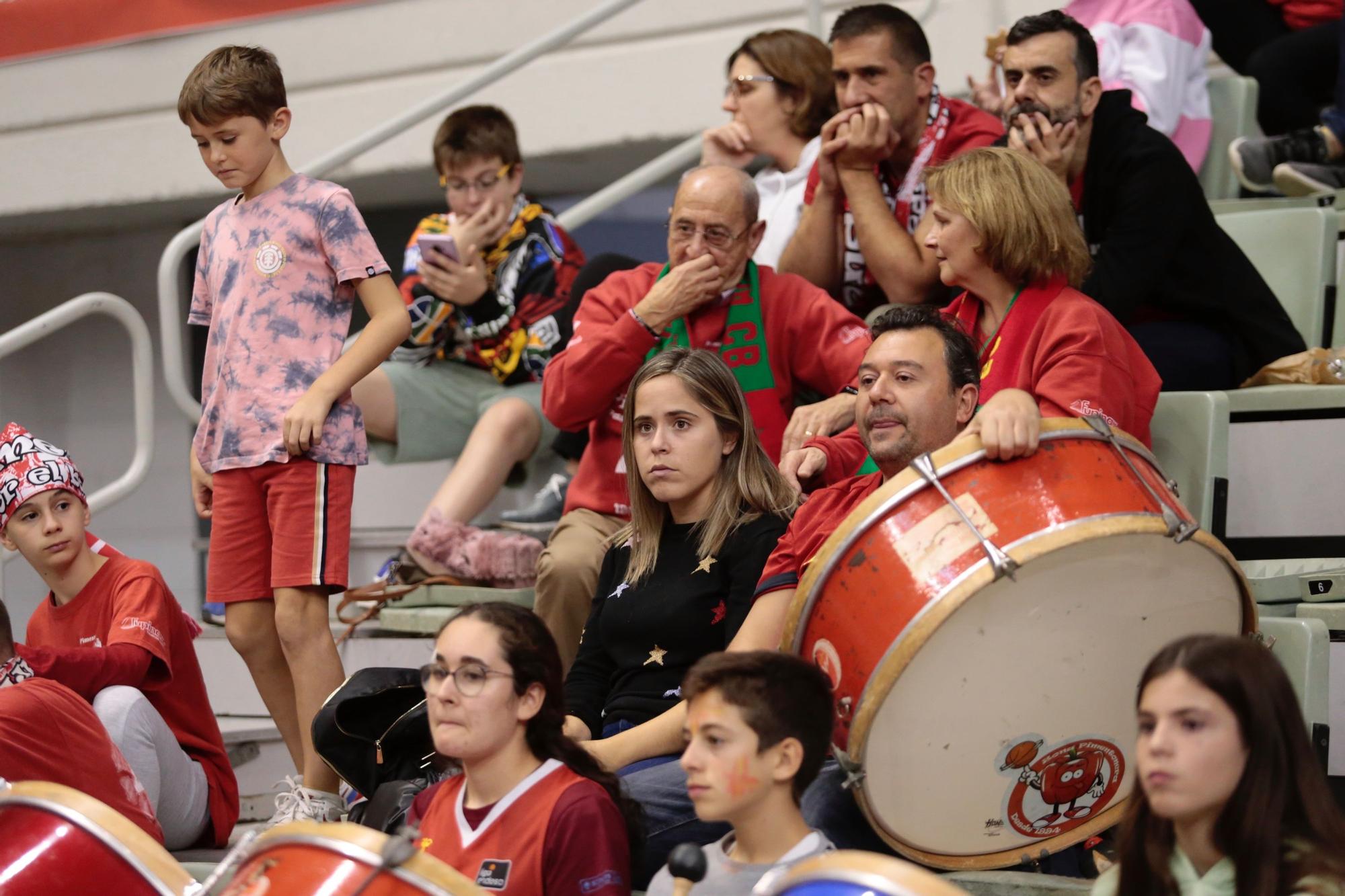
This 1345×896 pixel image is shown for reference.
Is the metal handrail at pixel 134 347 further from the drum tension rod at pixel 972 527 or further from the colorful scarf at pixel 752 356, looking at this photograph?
the drum tension rod at pixel 972 527

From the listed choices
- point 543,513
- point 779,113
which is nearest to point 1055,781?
point 543,513

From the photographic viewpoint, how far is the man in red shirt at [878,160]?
3.44 m

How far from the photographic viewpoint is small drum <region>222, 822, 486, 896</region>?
1752 millimetres

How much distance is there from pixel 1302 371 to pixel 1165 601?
1173 mm

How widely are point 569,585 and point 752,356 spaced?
1.96 feet

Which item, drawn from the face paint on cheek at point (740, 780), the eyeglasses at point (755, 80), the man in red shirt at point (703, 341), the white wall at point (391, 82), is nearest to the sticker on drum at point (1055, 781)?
the face paint on cheek at point (740, 780)

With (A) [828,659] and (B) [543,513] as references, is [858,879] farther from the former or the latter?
(B) [543,513]

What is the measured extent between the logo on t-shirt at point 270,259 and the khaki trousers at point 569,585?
2.61 ft

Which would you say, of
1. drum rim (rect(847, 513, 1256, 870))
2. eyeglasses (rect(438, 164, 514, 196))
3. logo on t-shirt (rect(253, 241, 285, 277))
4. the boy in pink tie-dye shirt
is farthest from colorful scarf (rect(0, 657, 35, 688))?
eyeglasses (rect(438, 164, 514, 196))

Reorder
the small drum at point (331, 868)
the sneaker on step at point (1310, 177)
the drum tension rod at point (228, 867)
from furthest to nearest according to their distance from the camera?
the sneaker on step at point (1310, 177) → the drum tension rod at point (228, 867) → the small drum at point (331, 868)

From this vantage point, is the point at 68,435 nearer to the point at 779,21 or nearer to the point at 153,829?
the point at 779,21

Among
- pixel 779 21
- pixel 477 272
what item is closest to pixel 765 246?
A: pixel 477 272

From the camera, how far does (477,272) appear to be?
13.2ft

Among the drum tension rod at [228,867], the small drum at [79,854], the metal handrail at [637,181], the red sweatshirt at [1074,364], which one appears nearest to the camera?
the drum tension rod at [228,867]
